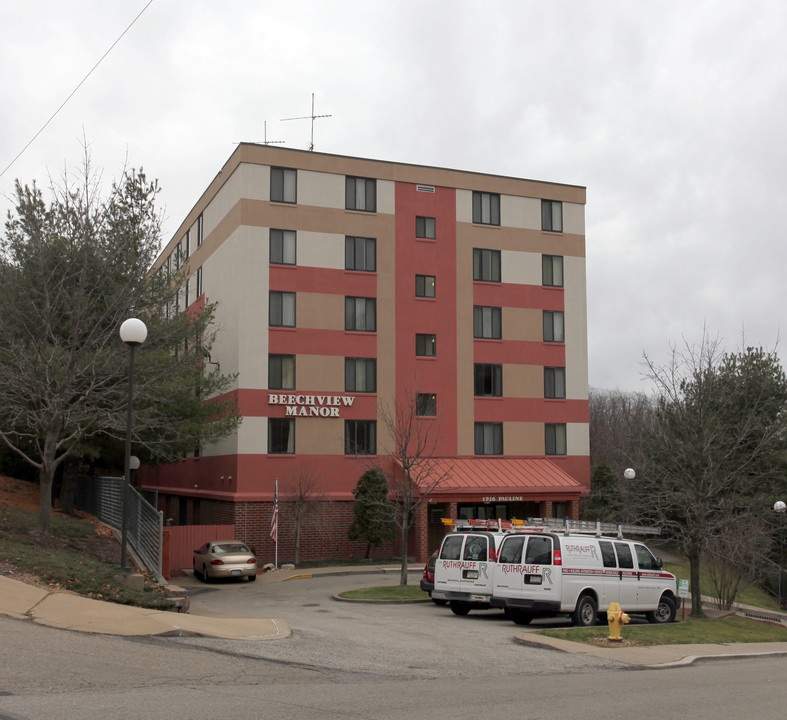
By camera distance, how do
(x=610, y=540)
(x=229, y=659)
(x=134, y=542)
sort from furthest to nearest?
(x=134, y=542)
(x=610, y=540)
(x=229, y=659)

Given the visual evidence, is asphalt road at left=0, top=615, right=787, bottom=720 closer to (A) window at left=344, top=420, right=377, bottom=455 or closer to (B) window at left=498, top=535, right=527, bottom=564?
(B) window at left=498, top=535, right=527, bottom=564

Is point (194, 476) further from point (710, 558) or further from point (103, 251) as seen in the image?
point (710, 558)

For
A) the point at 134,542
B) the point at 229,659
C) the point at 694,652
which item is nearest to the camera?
the point at 229,659

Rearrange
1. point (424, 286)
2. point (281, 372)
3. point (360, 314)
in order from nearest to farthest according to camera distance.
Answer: point (281, 372) < point (360, 314) < point (424, 286)

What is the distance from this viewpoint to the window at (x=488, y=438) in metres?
39.4

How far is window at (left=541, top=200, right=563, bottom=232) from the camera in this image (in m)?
41.8

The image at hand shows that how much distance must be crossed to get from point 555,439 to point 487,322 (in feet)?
20.8

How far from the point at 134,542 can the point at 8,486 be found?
13544 millimetres

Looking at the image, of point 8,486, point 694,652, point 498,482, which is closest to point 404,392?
point 498,482

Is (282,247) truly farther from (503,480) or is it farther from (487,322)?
(503,480)

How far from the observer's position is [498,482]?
3734 centimetres

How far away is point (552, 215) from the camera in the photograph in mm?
41969

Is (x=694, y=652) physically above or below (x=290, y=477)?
below

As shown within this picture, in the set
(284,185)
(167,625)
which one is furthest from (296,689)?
(284,185)
